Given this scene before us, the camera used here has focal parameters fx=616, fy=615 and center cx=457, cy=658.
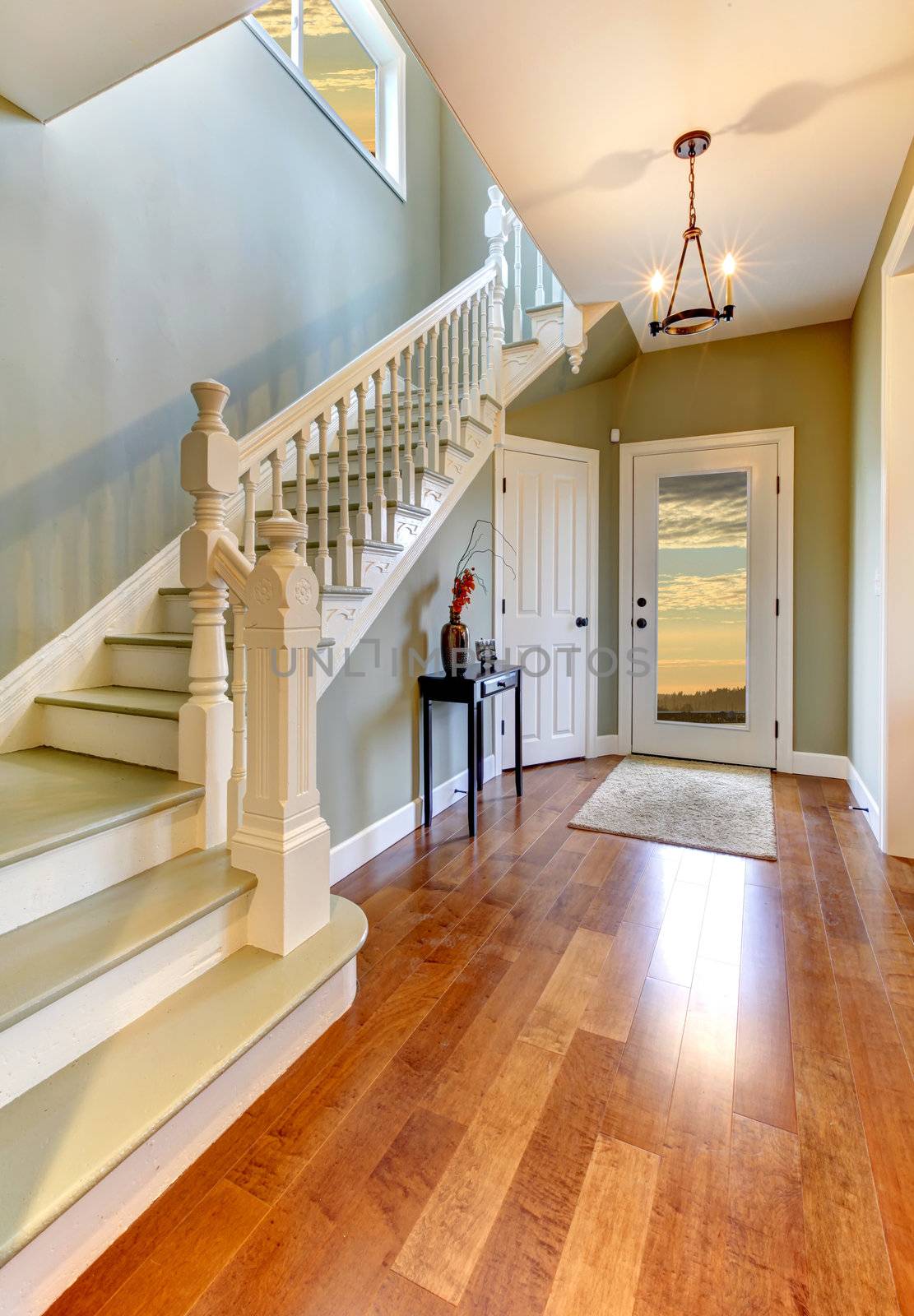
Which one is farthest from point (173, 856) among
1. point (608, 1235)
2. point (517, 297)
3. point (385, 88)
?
point (385, 88)

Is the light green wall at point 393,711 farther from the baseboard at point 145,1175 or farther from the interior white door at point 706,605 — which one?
the interior white door at point 706,605

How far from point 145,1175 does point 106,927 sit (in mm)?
433

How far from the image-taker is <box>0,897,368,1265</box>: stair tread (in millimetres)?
902

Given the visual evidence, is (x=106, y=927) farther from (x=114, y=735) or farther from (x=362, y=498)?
(x=362, y=498)

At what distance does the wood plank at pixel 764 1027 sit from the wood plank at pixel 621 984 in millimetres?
257

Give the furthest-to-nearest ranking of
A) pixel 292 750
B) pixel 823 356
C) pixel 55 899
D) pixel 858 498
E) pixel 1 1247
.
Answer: pixel 823 356
pixel 858 498
pixel 292 750
pixel 55 899
pixel 1 1247

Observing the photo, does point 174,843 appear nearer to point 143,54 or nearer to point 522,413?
point 143,54

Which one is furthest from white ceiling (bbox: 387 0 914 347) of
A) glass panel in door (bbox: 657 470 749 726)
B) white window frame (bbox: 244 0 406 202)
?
white window frame (bbox: 244 0 406 202)

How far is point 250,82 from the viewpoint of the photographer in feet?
9.21

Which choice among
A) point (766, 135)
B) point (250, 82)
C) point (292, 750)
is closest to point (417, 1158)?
point (292, 750)

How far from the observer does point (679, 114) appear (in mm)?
2018

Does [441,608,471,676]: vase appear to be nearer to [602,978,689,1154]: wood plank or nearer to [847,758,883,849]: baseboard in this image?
[602,978,689,1154]: wood plank

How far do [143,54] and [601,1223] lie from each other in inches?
113

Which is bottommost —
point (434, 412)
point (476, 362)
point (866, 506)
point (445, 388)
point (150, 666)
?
point (150, 666)
